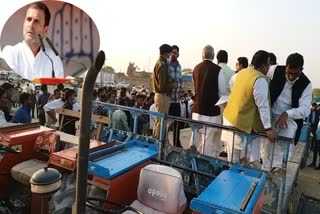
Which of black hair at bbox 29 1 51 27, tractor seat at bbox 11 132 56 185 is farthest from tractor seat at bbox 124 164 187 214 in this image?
black hair at bbox 29 1 51 27

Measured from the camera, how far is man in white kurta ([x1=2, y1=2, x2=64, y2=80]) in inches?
148

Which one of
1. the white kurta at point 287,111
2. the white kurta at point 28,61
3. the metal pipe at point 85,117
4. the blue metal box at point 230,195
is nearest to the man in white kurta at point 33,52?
the white kurta at point 28,61

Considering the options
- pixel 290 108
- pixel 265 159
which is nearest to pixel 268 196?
pixel 265 159

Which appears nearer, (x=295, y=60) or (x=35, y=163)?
(x=35, y=163)

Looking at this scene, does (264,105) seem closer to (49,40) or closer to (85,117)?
(85,117)

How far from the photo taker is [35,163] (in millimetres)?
3270

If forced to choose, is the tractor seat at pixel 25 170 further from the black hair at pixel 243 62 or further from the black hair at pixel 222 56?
the black hair at pixel 243 62

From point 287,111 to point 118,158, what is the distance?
208 cm

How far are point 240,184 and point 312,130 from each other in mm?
8395

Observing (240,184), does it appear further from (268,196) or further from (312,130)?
(312,130)

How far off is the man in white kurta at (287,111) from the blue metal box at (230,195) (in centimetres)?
102

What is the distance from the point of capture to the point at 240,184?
2.32 m

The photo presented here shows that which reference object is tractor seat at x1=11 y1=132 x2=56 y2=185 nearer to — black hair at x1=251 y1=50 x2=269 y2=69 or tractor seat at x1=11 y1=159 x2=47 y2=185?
tractor seat at x1=11 y1=159 x2=47 y2=185

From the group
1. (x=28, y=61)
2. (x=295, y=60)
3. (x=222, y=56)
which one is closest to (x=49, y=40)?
(x=28, y=61)
